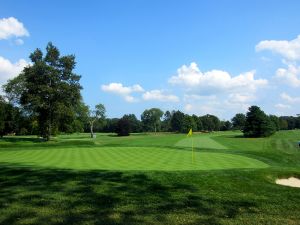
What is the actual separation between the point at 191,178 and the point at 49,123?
5637 cm

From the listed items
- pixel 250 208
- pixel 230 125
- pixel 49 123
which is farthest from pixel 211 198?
pixel 230 125

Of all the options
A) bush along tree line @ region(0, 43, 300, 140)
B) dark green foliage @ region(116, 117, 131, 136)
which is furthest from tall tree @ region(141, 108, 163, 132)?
bush along tree line @ region(0, 43, 300, 140)

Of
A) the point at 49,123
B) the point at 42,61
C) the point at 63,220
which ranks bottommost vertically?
the point at 63,220

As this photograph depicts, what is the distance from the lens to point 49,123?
216 feet

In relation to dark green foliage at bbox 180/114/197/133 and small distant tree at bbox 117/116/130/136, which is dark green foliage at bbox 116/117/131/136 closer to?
small distant tree at bbox 117/116/130/136

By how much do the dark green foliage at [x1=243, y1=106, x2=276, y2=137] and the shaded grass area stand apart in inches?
3069

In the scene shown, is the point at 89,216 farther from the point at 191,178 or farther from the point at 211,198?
the point at 191,178

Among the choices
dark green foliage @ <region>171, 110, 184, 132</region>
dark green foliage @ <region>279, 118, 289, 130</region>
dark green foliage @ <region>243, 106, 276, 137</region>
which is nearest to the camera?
dark green foliage @ <region>243, 106, 276, 137</region>

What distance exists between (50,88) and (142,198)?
2170 inches

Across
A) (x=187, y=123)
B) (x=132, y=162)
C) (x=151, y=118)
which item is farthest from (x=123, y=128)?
(x=132, y=162)

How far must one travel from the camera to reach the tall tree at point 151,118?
178 meters

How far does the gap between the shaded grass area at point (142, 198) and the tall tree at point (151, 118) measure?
540 feet

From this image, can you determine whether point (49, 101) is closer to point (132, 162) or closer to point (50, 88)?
point (50, 88)

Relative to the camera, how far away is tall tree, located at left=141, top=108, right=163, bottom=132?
178413mm
